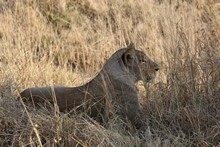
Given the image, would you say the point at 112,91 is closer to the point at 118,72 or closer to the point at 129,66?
the point at 118,72

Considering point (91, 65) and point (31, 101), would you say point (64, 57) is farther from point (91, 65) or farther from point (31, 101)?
point (31, 101)

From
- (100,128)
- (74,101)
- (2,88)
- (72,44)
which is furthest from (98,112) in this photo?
(72,44)

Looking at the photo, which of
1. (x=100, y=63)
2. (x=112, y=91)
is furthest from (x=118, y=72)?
(x=100, y=63)

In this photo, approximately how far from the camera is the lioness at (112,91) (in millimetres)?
4125

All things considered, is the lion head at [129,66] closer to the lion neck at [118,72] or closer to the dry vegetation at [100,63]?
the lion neck at [118,72]

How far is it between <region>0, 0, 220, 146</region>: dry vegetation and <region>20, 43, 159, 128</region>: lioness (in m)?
0.12

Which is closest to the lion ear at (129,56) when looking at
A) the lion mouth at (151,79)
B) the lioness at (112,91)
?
the lioness at (112,91)

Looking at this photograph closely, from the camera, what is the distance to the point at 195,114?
3.87 m

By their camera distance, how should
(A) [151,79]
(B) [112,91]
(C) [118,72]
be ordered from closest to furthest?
(B) [112,91] → (C) [118,72] → (A) [151,79]

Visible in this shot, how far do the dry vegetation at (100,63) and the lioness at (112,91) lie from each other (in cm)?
12

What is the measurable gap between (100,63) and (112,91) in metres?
1.99

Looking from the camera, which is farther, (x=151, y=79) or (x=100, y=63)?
(x=100, y=63)

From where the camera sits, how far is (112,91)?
4266mm

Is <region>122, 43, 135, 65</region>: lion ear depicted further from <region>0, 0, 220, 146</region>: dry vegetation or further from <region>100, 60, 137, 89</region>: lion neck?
<region>0, 0, 220, 146</region>: dry vegetation
